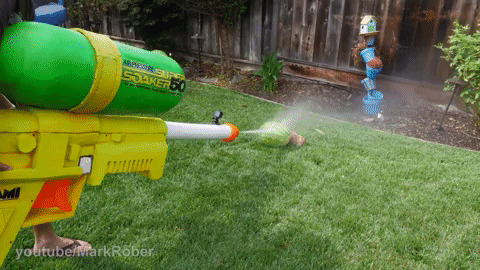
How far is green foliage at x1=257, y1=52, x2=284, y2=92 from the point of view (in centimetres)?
708

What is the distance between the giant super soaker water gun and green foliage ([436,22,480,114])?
429 cm

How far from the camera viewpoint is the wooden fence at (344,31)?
571 centimetres

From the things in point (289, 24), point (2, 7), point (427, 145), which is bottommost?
point (427, 145)

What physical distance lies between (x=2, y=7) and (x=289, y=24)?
260 inches

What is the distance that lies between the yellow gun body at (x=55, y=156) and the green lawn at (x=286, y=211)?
621 mm

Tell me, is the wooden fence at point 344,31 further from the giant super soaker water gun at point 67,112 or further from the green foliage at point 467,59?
the giant super soaker water gun at point 67,112

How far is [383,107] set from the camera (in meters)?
6.26

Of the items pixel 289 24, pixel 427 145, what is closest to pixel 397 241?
pixel 427 145

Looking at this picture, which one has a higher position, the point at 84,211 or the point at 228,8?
the point at 228,8

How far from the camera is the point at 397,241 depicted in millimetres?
2564

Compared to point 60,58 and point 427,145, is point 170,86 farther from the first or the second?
point 427,145

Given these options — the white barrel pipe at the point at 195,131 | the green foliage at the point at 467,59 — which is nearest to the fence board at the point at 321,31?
the green foliage at the point at 467,59

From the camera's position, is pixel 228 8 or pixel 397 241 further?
pixel 228 8

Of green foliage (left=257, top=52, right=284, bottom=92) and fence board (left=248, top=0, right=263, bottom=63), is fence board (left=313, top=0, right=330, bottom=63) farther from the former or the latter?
fence board (left=248, top=0, right=263, bottom=63)
